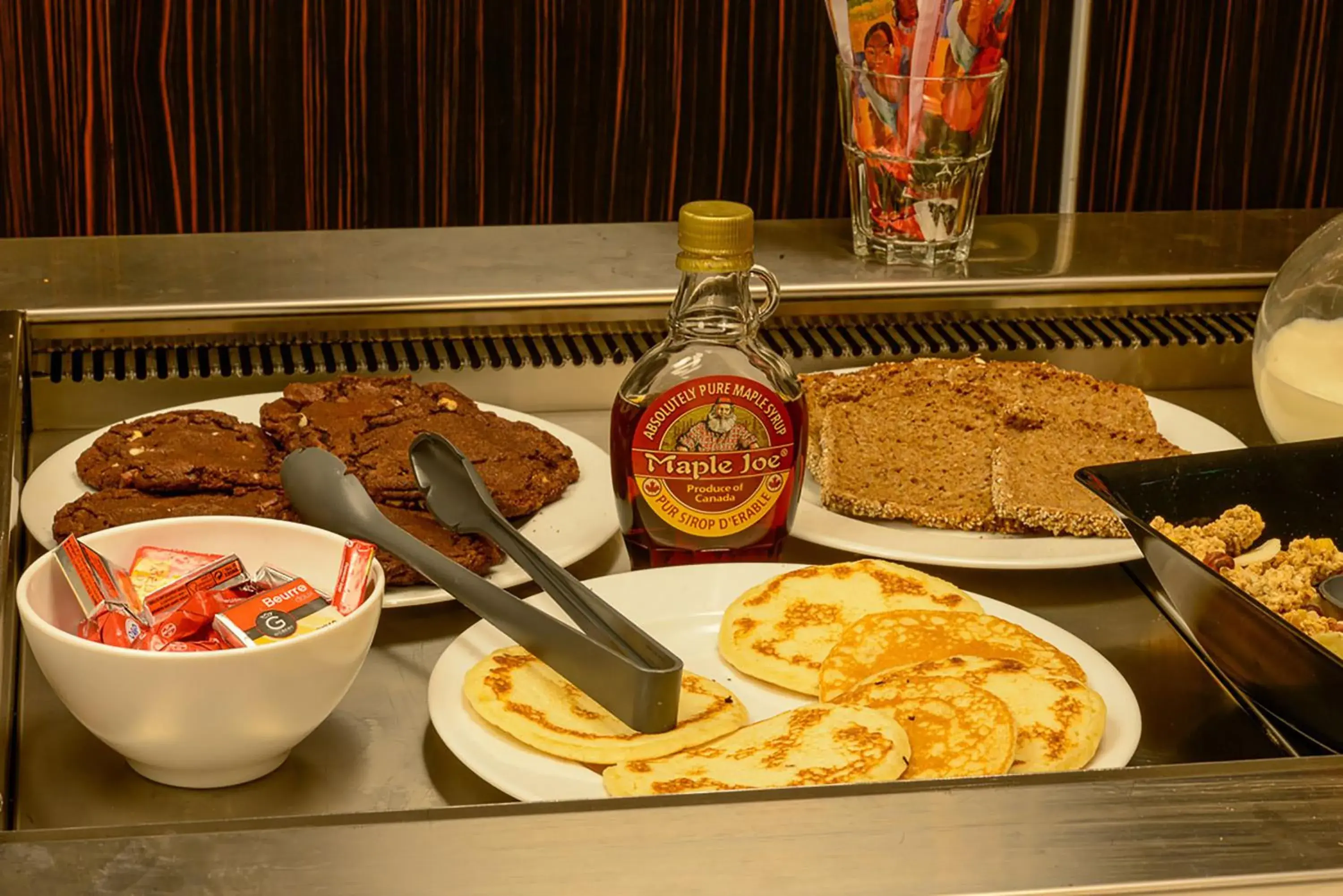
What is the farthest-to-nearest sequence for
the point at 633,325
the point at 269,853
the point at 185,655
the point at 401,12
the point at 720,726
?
the point at 401,12 < the point at 633,325 < the point at 720,726 < the point at 185,655 < the point at 269,853

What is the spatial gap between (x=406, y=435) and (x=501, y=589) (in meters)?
0.28

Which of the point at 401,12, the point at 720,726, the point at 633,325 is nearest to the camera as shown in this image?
the point at 720,726

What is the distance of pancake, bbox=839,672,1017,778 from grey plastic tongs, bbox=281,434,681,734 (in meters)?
0.12

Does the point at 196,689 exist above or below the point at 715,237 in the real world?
below

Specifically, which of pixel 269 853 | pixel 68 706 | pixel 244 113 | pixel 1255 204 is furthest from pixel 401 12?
pixel 269 853

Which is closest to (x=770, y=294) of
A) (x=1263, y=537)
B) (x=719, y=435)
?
(x=719, y=435)

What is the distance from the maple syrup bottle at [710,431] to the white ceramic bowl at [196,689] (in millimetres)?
289

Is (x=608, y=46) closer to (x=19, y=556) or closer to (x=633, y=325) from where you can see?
(x=633, y=325)

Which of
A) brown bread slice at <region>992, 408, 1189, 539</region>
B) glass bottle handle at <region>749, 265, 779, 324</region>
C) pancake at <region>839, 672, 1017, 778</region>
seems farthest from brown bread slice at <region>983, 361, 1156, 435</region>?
pancake at <region>839, 672, 1017, 778</region>

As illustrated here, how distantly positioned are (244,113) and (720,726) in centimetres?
194

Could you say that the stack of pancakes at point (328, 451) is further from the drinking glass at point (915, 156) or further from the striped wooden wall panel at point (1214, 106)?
the striped wooden wall panel at point (1214, 106)

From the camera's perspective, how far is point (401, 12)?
2551 mm

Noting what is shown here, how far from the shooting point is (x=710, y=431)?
3.67 ft

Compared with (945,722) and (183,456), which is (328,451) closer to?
(183,456)
